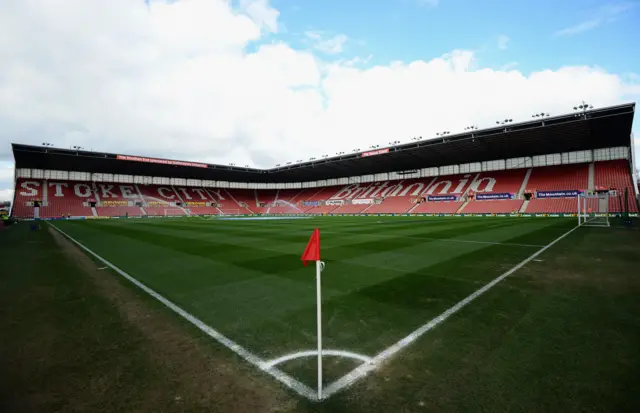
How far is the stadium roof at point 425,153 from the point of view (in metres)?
37.0

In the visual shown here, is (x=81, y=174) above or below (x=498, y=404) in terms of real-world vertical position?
above

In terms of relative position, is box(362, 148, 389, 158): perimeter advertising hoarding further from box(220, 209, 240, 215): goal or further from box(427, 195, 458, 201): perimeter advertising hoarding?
box(220, 209, 240, 215): goal

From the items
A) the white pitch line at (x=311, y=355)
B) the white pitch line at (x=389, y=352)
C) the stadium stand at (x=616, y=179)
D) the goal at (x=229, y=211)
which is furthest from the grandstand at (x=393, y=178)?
the white pitch line at (x=311, y=355)

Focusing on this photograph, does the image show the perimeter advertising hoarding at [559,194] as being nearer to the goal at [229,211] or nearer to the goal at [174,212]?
the goal at [229,211]

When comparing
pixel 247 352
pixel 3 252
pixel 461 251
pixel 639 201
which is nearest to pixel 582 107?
pixel 639 201

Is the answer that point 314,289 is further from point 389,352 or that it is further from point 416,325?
point 389,352

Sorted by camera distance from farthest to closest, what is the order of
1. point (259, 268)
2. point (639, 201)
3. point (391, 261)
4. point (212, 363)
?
1. point (639, 201)
2. point (391, 261)
3. point (259, 268)
4. point (212, 363)

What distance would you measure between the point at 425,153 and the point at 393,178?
1837 cm

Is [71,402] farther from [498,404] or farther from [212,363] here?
[498,404]

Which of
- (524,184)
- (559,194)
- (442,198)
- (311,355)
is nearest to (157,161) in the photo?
(442,198)

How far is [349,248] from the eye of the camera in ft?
42.6

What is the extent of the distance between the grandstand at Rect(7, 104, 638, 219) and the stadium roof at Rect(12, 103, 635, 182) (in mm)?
163

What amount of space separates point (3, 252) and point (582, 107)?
51.7 m

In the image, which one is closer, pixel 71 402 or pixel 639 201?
pixel 71 402
